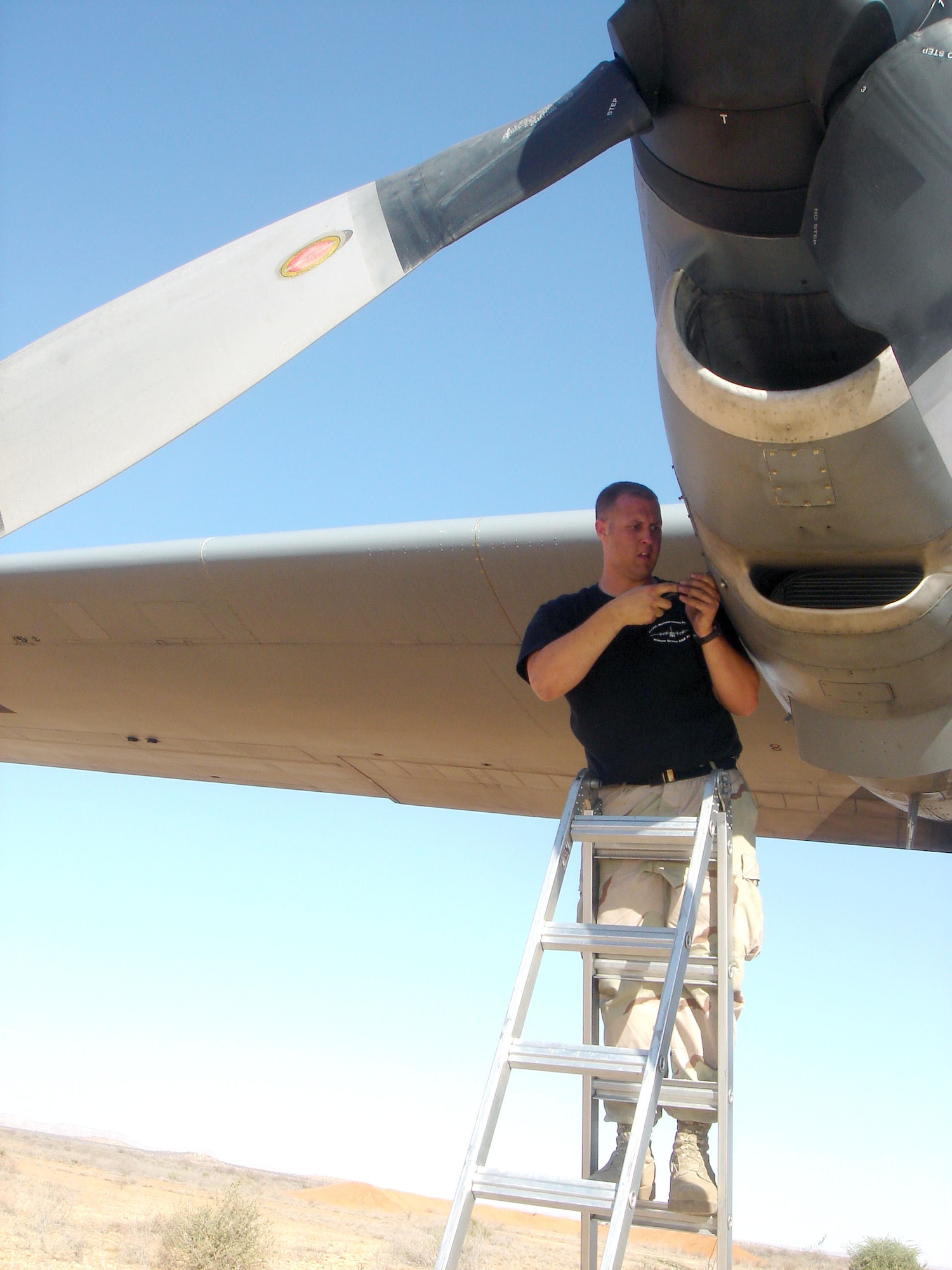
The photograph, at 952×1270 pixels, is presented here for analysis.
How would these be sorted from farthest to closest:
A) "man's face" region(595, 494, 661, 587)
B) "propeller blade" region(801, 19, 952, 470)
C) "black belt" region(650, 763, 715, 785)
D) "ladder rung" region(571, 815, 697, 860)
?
"man's face" region(595, 494, 661, 587), "black belt" region(650, 763, 715, 785), "ladder rung" region(571, 815, 697, 860), "propeller blade" region(801, 19, 952, 470)

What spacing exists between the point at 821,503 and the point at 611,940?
1426 mm

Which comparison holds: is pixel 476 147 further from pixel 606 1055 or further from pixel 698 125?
pixel 606 1055

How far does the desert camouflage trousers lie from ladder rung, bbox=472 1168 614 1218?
616mm

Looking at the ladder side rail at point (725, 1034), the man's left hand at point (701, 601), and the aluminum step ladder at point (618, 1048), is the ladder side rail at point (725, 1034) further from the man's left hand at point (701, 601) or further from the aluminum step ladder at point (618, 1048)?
the man's left hand at point (701, 601)

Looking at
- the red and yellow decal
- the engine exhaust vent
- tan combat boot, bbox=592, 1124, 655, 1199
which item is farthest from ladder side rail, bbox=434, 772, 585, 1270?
the red and yellow decal

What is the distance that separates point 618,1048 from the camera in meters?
2.96

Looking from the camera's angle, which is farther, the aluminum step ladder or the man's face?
the man's face

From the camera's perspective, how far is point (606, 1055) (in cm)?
292

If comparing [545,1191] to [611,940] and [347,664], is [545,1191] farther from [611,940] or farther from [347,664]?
[347,664]

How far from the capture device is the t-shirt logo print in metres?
3.85

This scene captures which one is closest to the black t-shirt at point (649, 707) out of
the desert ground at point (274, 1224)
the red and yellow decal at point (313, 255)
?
the red and yellow decal at point (313, 255)

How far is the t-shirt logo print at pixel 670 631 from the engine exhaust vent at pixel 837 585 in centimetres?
30

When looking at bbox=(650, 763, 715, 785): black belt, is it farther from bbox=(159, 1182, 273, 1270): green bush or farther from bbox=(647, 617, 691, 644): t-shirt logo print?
bbox=(159, 1182, 273, 1270): green bush

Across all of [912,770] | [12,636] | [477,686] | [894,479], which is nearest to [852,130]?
[894,479]
